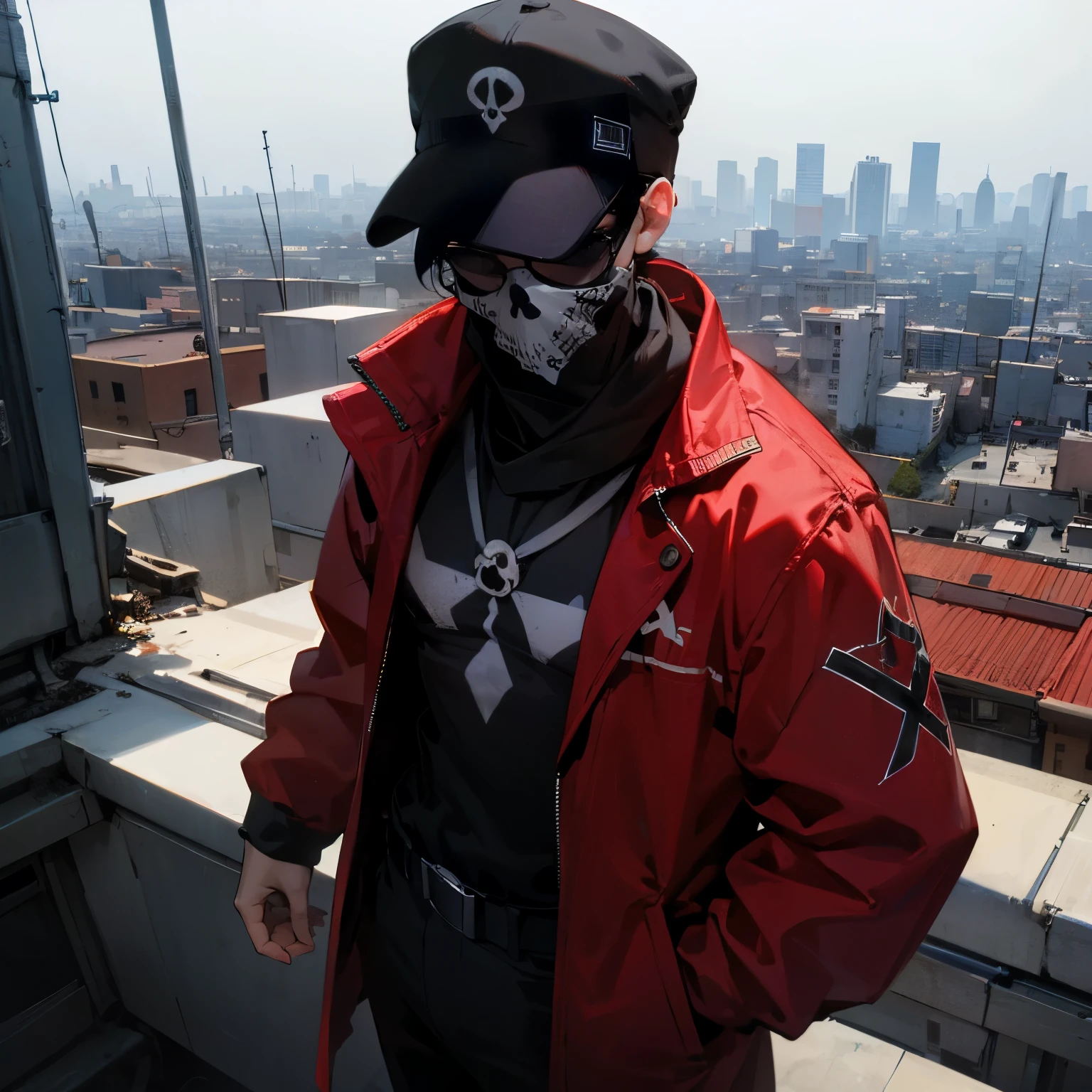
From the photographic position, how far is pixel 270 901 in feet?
3.79

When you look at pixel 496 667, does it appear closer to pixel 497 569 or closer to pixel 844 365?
pixel 497 569

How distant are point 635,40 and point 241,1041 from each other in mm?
1861

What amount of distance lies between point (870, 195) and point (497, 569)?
110 feet

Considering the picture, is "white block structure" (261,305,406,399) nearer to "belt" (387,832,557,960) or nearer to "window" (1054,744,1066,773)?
"window" (1054,744,1066,773)

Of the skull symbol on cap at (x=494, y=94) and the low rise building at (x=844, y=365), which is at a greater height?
the skull symbol on cap at (x=494, y=94)

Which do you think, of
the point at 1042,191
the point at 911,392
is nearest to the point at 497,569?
the point at 911,392

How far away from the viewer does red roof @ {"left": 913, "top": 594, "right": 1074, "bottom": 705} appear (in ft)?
11.7

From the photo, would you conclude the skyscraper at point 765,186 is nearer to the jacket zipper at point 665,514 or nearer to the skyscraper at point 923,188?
the skyscraper at point 923,188

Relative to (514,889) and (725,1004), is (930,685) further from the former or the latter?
(514,889)

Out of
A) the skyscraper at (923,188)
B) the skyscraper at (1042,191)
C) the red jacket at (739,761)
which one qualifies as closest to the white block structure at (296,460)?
the red jacket at (739,761)

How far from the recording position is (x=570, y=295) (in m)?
0.88

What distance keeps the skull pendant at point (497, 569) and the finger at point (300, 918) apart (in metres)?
0.52

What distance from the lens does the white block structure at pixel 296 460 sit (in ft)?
13.3

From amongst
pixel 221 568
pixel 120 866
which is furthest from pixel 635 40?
pixel 221 568
